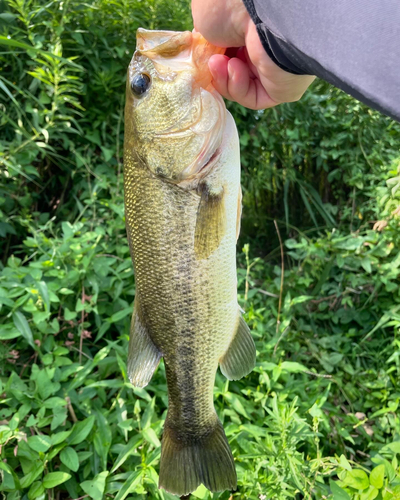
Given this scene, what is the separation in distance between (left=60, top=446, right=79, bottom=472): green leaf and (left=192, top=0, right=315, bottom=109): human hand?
1421 millimetres

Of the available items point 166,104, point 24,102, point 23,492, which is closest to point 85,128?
point 24,102

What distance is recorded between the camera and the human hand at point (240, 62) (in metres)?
0.97

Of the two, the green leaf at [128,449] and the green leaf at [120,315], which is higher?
the green leaf at [120,315]

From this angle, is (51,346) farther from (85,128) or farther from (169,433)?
(85,128)

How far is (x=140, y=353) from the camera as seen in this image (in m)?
1.26

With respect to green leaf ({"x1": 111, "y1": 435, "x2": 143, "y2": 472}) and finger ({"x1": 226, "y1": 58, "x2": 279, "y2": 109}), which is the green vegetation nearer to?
green leaf ({"x1": 111, "y1": 435, "x2": 143, "y2": 472})

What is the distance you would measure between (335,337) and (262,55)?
2181 mm

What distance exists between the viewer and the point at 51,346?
191cm

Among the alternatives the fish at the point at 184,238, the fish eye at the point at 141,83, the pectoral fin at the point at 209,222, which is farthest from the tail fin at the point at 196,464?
the fish eye at the point at 141,83

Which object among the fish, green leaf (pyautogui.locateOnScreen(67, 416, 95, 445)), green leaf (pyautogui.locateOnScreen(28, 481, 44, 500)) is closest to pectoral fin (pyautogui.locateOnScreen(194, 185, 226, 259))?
the fish

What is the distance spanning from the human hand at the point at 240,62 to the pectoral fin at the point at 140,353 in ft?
2.40

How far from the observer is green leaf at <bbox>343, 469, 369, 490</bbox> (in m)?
1.31

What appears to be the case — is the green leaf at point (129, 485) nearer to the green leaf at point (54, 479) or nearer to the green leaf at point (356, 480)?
the green leaf at point (54, 479)

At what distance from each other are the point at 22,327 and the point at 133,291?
2.04ft
